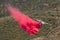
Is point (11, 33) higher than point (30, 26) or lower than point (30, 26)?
higher

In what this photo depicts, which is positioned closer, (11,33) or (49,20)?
(11,33)

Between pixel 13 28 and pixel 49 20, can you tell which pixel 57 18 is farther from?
pixel 13 28

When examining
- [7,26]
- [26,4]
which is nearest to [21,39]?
[7,26]

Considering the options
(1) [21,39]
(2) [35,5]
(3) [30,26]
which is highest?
(2) [35,5]

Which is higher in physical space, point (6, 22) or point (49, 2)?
point (49, 2)

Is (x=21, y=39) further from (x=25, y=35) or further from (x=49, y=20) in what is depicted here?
(x=49, y=20)

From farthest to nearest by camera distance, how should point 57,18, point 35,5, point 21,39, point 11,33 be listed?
point 35,5, point 57,18, point 11,33, point 21,39

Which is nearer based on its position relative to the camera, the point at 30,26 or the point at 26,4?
the point at 30,26

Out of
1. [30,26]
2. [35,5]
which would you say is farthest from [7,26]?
[30,26]

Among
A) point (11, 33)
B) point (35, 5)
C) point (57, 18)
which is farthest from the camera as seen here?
point (35, 5)
